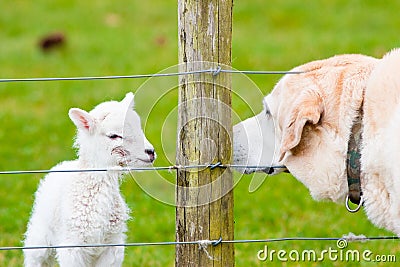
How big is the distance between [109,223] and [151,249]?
2.09 metres

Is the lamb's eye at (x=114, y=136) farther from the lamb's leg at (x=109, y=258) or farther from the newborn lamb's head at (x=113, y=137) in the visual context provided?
the lamb's leg at (x=109, y=258)

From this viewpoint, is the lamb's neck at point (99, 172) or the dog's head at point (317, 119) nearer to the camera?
the dog's head at point (317, 119)

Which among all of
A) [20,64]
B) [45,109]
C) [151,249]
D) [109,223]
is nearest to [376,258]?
[151,249]

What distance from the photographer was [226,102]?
13.5ft

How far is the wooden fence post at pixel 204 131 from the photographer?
4023 mm

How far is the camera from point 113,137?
4.46 meters

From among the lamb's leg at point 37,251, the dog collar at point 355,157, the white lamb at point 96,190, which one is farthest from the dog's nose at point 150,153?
the dog collar at point 355,157

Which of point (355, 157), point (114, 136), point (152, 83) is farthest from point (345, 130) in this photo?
point (114, 136)

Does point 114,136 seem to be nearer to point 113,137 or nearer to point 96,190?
point 113,137

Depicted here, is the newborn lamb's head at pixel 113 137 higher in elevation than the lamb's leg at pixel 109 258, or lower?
higher

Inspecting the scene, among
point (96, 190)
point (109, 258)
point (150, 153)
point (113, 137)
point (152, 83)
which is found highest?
point (152, 83)

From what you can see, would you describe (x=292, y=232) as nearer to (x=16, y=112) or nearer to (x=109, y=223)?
(x=109, y=223)

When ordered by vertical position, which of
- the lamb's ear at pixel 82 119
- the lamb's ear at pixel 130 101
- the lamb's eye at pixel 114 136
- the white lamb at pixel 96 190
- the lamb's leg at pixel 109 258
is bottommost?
the lamb's leg at pixel 109 258

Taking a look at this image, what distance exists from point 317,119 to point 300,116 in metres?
0.09
